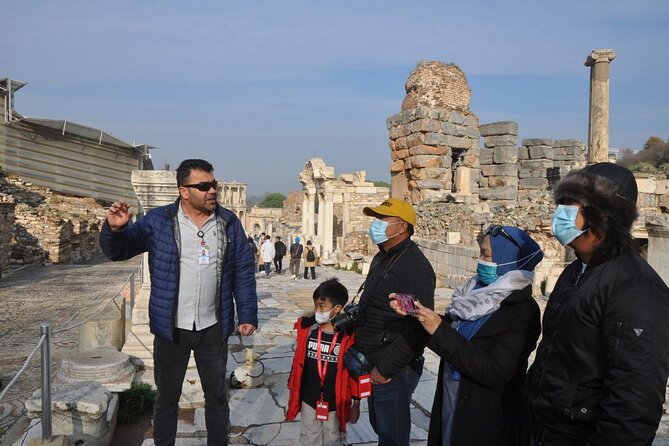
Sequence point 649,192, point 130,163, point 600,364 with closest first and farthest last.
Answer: point 600,364 < point 649,192 < point 130,163

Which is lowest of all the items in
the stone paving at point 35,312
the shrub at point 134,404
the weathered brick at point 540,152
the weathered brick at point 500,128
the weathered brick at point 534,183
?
the stone paving at point 35,312

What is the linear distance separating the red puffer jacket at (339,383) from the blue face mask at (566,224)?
1475 millimetres

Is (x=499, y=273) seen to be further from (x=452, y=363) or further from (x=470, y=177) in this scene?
(x=470, y=177)

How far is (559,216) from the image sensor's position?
2.08 metres

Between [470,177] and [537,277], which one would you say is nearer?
[537,277]

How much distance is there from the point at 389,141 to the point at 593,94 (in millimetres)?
5942

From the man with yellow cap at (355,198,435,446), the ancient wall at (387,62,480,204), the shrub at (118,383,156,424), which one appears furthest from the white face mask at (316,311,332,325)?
the ancient wall at (387,62,480,204)

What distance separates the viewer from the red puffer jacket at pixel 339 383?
3127mm

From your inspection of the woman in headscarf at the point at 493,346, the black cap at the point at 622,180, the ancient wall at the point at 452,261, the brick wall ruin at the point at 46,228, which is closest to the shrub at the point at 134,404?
the woman in headscarf at the point at 493,346

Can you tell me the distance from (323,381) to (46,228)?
780 inches

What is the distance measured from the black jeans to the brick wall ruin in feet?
48.3

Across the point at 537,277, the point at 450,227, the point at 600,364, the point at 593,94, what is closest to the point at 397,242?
the point at 600,364

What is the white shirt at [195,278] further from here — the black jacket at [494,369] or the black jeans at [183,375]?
the black jacket at [494,369]

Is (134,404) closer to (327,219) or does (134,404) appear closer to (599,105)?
(599,105)
